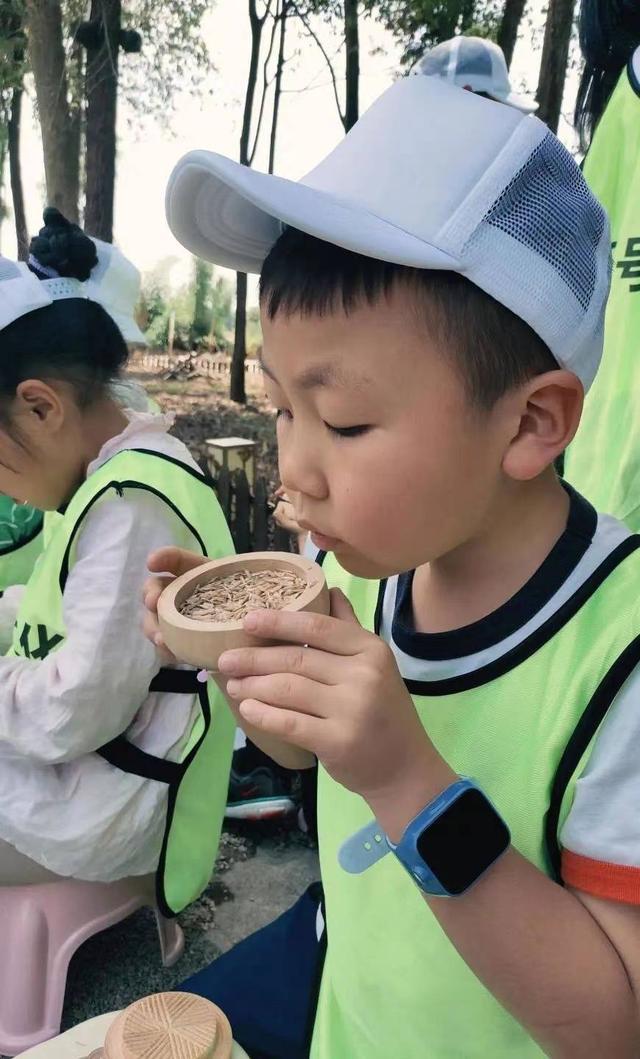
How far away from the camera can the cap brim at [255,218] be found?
2.79 feet

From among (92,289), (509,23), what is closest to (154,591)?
(92,289)

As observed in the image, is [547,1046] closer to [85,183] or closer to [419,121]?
[419,121]

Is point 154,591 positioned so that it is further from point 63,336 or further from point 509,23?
point 509,23

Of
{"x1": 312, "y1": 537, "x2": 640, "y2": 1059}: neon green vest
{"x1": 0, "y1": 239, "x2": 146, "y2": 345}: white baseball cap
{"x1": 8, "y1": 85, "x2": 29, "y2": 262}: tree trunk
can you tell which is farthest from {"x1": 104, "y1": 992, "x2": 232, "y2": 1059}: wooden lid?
{"x1": 8, "y1": 85, "x2": 29, "y2": 262}: tree trunk

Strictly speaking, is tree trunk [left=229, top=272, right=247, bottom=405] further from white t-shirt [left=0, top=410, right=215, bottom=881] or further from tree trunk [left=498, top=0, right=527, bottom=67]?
white t-shirt [left=0, top=410, right=215, bottom=881]

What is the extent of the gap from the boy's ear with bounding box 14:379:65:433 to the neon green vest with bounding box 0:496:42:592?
32.9 inches

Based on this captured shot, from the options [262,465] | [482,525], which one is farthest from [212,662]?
[262,465]

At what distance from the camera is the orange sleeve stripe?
84 centimetres

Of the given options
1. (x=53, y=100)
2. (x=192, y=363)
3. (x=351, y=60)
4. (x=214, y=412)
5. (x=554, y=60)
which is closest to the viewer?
(x=554, y=60)

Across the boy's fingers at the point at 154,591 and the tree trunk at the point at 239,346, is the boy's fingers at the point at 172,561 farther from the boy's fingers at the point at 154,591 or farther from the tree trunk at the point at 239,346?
the tree trunk at the point at 239,346

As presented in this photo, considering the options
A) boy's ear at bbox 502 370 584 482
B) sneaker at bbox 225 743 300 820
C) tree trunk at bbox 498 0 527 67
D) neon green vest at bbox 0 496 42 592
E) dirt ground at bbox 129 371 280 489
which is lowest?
dirt ground at bbox 129 371 280 489

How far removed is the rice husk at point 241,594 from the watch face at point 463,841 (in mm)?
332

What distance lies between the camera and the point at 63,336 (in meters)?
2.27

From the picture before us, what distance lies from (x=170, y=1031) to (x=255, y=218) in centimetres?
143
